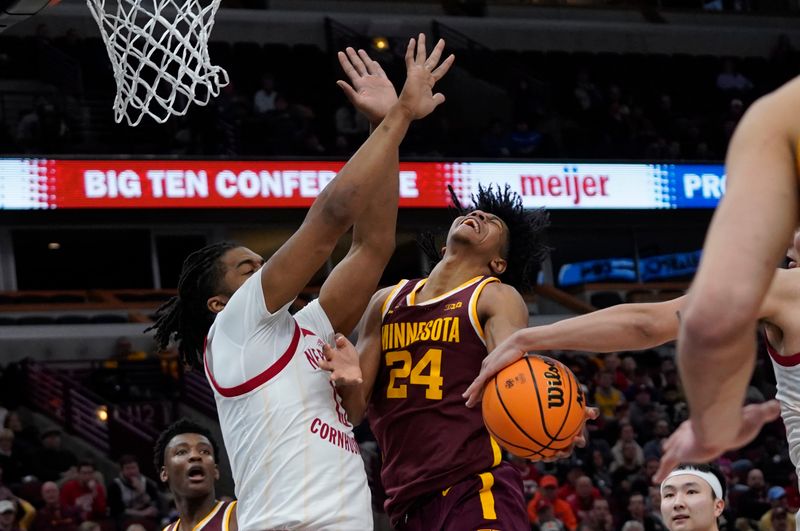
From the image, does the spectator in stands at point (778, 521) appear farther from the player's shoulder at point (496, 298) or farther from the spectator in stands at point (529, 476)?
the player's shoulder at point (496, 298)

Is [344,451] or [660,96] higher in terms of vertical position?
[660,96]

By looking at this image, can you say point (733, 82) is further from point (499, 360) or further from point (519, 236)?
point (499, 360)

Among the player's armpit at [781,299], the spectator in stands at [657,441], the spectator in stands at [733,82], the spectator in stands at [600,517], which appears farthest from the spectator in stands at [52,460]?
the spectator in stands at [733,82]

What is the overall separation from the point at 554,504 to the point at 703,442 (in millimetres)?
9408

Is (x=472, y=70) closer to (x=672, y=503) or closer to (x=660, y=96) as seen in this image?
(x=660, y=96)

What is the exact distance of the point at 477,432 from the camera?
4.31m

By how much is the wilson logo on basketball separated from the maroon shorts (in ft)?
2.07

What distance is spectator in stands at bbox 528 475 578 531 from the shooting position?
10.9 meters

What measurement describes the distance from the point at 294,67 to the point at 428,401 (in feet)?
47.2

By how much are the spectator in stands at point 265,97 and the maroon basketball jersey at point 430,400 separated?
12.8m

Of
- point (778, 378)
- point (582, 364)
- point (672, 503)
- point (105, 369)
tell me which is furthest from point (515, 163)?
point (778, 378)

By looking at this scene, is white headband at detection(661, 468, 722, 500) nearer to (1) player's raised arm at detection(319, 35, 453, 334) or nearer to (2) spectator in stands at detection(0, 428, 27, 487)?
(1) player's raised arm at detection(319, 35, 453, 334)

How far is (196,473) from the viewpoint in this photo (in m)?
5.63

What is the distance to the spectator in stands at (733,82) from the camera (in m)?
20.1
